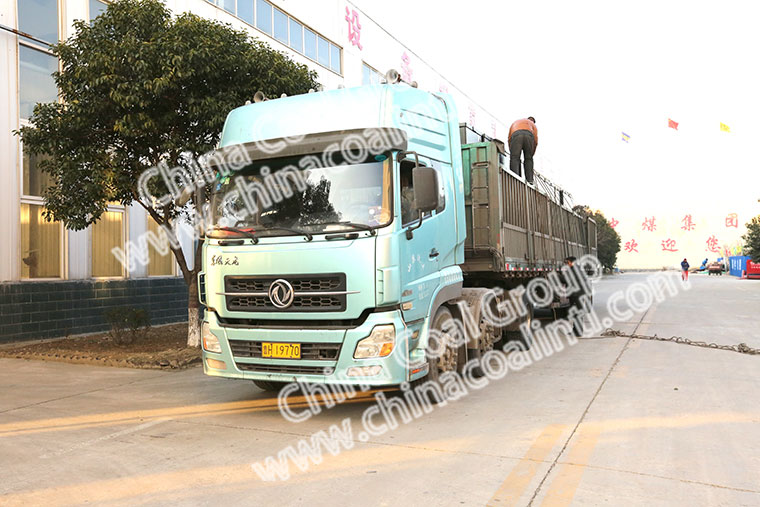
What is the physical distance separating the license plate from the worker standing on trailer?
612 cm

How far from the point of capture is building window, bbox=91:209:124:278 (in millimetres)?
12508

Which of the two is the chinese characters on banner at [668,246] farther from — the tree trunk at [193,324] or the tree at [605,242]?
the tree trunk at [193,324]

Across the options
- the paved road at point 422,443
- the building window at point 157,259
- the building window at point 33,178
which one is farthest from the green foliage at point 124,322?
the building window at point 157,259

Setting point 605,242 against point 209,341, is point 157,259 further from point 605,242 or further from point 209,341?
point 605,242

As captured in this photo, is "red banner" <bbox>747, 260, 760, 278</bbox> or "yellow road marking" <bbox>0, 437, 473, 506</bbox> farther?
"red banner" <bbox>747, 260, 760, 278</bbox>

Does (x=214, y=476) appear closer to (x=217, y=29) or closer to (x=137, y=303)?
(x=217, y=29)

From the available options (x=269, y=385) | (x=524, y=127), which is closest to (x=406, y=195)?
(x=269, y=385)

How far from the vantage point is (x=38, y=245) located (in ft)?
37.2

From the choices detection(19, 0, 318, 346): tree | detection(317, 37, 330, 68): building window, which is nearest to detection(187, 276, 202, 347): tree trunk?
detection(19, 0, 318, 346): tree

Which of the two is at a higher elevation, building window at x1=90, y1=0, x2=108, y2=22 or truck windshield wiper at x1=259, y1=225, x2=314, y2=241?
building window at x1=90, y1=0, x2=108, y2=22

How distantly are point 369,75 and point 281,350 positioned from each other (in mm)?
21404

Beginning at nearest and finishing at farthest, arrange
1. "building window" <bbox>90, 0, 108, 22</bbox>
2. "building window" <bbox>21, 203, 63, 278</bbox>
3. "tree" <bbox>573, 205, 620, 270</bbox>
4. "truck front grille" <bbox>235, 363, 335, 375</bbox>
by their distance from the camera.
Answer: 1. "truck front grille" <bbox>235, 363, 335, 375</bbox>
2. "building window" <bbox>21, 203, 63, 278</bbox>
3. "building window" <bbox>90, 0, 108, 22</bbox>
4. "tree" <bbox>573, 205, 620, 270</bbox>

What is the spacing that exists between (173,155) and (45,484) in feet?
21.2

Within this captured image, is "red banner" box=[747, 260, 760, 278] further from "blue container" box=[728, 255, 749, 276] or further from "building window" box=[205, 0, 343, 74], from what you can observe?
"building window" box=[205, 0, 343, 74]
